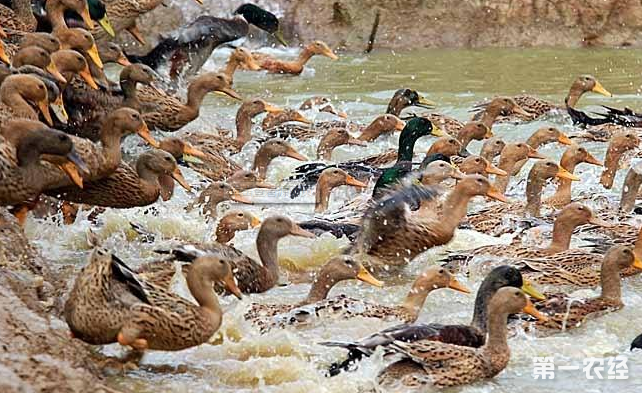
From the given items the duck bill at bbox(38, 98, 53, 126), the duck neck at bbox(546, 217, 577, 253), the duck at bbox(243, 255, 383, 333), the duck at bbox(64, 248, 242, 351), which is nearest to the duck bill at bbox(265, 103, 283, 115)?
the duck bill at bbox(38, 98, 53, 126)

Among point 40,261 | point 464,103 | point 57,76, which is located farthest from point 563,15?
point 40,261

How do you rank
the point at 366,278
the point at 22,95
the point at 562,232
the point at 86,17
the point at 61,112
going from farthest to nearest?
1. the point at 86,17
2. the point at 61,112
3. the point at 562,232
4. the point at 22,95
5. the point at 366,278

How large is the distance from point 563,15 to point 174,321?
1356cm

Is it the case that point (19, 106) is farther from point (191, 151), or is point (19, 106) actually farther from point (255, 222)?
point (191, 151)

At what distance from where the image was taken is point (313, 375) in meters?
6.80

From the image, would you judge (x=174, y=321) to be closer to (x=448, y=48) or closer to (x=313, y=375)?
(x=313, y=375)

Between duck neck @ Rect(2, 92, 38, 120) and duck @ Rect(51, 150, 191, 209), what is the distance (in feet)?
1.77

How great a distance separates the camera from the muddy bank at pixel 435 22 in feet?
64.1

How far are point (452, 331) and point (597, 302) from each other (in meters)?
1.27

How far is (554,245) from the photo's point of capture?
952 centimetres

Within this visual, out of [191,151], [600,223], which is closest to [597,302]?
[600,223]

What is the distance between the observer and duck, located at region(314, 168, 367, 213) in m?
11.0

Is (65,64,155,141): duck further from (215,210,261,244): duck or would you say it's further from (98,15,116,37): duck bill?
(98,15,116,37): duck bill

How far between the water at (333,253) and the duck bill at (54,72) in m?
0.99
